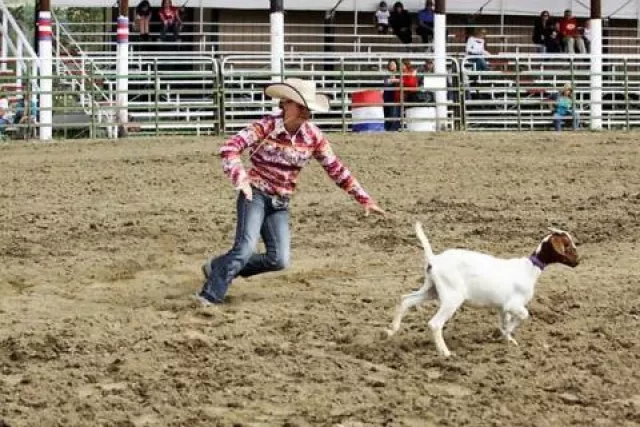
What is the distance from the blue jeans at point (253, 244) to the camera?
936 centimetres

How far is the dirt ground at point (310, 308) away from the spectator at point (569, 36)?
1144cm

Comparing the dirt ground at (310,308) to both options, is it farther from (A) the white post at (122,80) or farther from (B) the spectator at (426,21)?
(B) the spectator at (426,21)

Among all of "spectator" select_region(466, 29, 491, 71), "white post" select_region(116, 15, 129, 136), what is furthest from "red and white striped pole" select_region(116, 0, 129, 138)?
"spectator" select_region(466, 29, 491, 71)

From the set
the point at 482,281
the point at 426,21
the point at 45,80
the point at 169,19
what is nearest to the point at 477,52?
the point at 426,21

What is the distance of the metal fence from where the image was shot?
74.3ft

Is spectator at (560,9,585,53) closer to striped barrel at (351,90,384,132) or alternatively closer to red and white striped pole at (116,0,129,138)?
striped barrel at (351,90,384,132)

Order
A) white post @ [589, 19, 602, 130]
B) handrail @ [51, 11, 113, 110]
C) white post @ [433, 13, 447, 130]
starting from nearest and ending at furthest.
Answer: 1. handrail @ [51, 11, 113, 110]
2. white post @ [433, 13, 447, 130]
3. white post @ [589, 19, 602, 130]

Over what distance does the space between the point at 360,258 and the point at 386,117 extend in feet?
39.1

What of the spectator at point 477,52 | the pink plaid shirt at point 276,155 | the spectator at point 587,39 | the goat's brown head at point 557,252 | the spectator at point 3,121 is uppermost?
the spectator at point 587,39

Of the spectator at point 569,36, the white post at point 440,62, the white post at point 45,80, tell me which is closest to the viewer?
the white post at point 45,80

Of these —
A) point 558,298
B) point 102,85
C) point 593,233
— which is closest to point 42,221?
point 593,233

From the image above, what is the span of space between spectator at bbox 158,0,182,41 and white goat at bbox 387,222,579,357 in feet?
68.2

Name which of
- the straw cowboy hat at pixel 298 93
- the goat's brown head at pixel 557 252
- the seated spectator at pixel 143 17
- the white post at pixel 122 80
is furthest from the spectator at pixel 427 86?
the goat's brown head at pixel 557 252

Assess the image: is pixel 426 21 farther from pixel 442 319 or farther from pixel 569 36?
pixel 442 319
